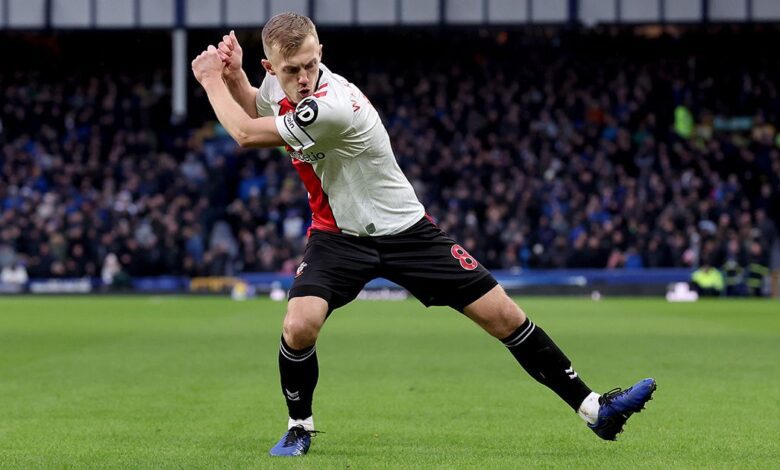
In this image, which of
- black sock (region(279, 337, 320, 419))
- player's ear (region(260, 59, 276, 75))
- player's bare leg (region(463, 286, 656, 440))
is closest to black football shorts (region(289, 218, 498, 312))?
player's bare leg (region(463, 286, 656, 440))

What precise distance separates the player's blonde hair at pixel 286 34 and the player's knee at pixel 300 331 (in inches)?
54.8

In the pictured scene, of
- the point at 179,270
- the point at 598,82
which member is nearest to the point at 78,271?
the point at 179,270

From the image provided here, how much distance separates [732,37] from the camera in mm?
43438

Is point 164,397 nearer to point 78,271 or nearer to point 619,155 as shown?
point 78,271

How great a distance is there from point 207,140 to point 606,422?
34886 mm

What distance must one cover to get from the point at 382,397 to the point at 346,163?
360cm

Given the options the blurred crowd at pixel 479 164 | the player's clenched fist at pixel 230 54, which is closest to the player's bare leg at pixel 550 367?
the player's clenched fist at pixel 230 54

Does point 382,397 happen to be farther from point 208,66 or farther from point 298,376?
point 208,66

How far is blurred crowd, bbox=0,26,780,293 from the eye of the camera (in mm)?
32656

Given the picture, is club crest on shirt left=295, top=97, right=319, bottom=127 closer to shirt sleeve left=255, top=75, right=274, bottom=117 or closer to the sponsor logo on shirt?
the sponsor logo on shirt

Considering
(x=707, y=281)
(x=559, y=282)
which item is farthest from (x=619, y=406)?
(x=559, y=282)

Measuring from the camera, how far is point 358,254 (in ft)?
22.7

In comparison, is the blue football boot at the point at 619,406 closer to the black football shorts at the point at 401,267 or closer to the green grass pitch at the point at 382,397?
the green grass pitch at the point at 382,397

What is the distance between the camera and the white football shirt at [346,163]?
6.47 metres
